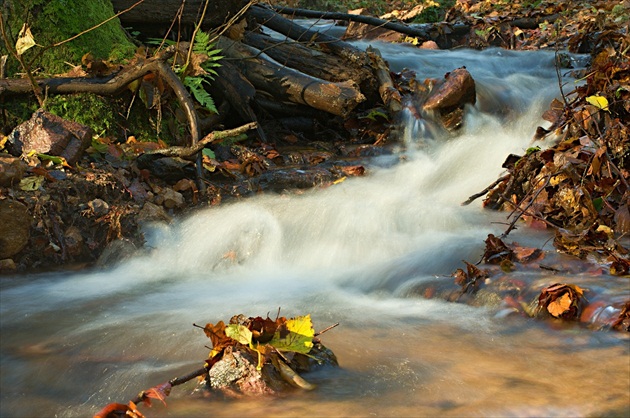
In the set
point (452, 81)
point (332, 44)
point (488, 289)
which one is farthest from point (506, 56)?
point (488, 289)

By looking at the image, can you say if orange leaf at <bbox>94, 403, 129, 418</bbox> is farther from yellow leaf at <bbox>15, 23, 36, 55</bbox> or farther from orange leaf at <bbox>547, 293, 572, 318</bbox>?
yellow leaf at <bbox>15, 23, 36, 55</bbox>

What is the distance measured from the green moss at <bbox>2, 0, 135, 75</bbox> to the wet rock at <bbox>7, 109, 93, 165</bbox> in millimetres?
944

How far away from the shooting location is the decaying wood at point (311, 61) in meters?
8.12

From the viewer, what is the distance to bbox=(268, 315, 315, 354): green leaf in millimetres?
2832

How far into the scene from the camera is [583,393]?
2.68 metres

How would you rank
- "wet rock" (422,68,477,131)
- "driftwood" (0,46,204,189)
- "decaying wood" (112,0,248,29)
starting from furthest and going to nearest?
"wet rock" (422,68,477,131) < "decaying wood" (112,0,248,29) < "driftwood" (0,46,204,189)

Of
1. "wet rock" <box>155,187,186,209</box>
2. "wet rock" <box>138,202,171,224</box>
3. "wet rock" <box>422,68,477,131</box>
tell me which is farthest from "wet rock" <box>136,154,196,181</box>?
"wet rock" <box>422,68,477,131</box>

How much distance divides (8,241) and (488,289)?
3555 millimetres

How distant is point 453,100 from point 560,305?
16.3 ft

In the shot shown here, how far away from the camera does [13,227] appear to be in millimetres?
5098

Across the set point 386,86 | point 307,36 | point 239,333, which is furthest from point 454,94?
point 239,333

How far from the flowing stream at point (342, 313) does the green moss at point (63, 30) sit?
231 cm

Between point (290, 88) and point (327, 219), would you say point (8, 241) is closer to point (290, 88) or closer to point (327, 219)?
point (327, 219)

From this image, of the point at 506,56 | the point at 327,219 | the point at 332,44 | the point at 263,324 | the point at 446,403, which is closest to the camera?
the point at 446,403
